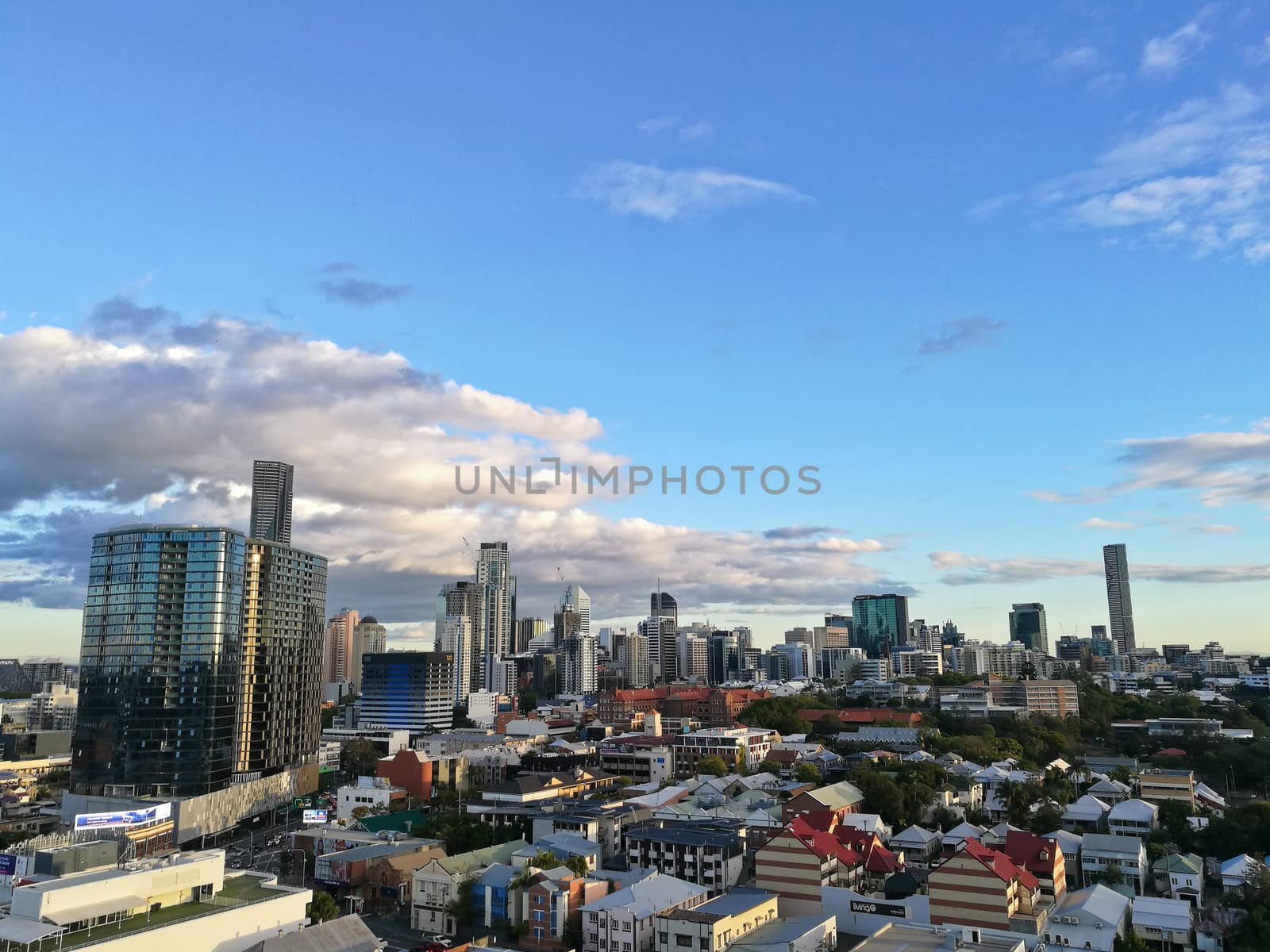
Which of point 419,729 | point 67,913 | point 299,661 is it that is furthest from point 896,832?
point 419,729

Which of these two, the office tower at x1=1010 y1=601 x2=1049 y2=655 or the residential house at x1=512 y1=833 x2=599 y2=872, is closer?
the residential house at x1=512 y1=833 x2=599 y2=872

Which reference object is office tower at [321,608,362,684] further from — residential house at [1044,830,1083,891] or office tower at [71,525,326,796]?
residential house at [1044,830,1083,891]

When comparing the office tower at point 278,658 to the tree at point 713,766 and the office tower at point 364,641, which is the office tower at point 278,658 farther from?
the office tower at point 364,641

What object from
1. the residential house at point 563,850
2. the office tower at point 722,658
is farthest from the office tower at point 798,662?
the residential house at point 563,850

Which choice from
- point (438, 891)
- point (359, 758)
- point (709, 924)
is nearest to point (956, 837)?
point (709, 924)

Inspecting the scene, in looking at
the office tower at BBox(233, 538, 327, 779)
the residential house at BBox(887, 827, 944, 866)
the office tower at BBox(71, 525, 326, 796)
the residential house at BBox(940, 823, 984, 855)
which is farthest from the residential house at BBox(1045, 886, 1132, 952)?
the office tower at BBox(233, 538, 327, 779)

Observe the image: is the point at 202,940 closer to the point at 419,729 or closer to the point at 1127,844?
the point at 1127,844
